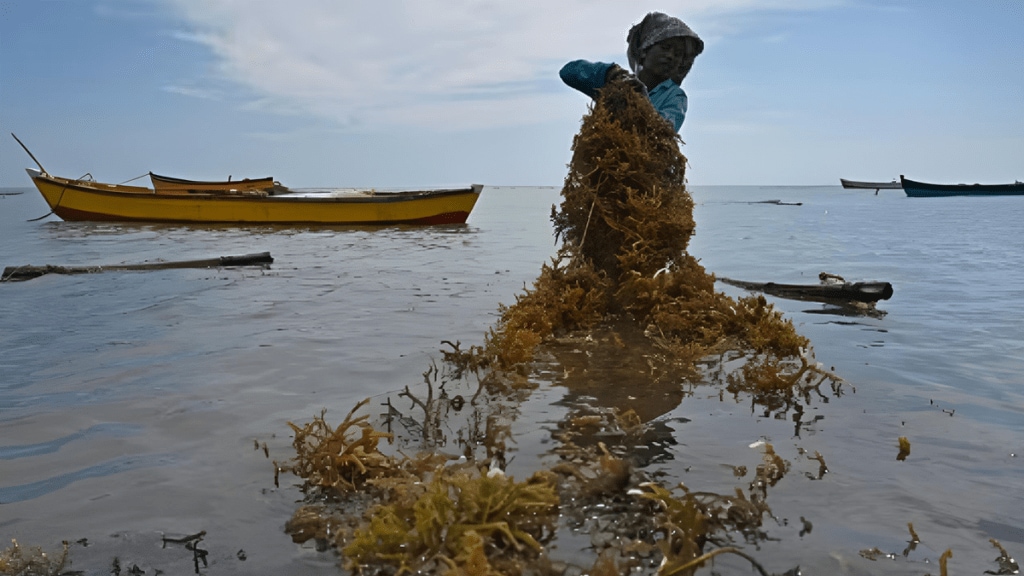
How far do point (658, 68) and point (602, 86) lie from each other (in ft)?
2.01

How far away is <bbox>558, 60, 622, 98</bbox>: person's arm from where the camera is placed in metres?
6.61

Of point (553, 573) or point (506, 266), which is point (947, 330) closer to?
point (553, 573)

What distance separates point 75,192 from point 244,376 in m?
29.8

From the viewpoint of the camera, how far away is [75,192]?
29.7m

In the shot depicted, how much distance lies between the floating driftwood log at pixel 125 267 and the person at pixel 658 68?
9343 mm

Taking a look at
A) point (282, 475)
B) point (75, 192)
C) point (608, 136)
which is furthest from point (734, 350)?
point (75, 192)

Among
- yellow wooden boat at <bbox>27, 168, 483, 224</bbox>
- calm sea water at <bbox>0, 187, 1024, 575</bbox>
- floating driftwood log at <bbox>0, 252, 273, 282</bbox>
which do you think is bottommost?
calm sea water at <bbox>0, 187, 1024, 575</bbox>

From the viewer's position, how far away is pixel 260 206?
89.7ft

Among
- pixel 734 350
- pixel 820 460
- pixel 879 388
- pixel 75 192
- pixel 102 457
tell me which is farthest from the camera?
pixel 75 192

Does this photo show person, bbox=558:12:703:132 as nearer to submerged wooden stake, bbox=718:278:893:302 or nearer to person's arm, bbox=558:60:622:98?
person's arm, bbox=558:60:622:98

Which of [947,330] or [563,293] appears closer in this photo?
[563,293]

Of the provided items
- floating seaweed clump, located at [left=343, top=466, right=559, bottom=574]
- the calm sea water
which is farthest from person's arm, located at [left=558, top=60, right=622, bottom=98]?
floating seaweed clump, located at [left=343, top=466, right=559, bottom=574]

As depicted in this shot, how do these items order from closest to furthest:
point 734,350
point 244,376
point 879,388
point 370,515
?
1. point 370,515
2. point 879,388
3. point 244,376
4. point 734,350

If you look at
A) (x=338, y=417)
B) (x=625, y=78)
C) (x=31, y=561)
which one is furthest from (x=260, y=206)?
(x=31, y=561)
